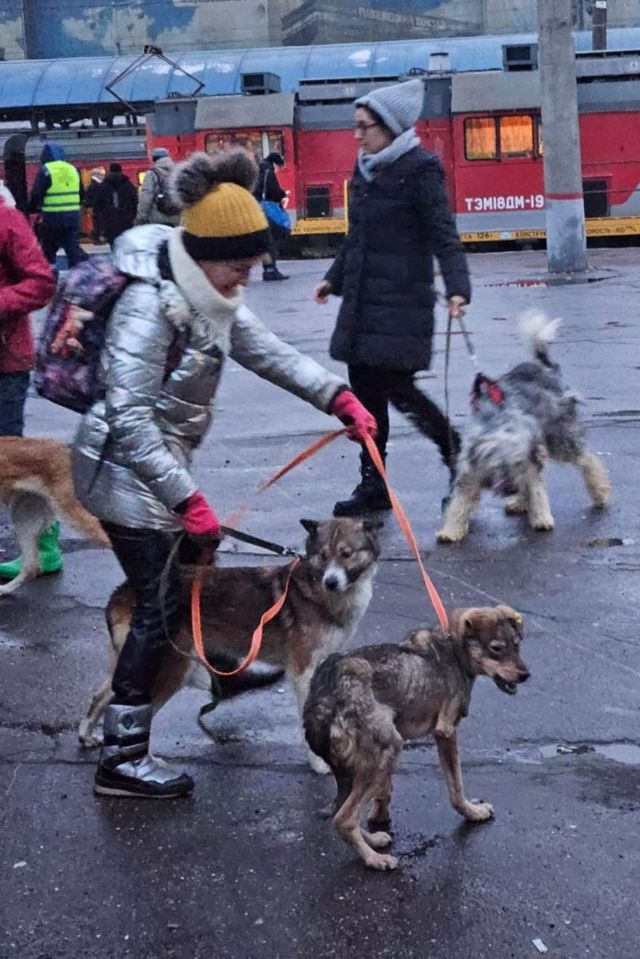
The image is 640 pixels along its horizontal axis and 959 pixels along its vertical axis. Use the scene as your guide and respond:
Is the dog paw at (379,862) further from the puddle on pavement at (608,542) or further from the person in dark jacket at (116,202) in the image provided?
the person in dark jacket at (116,202)

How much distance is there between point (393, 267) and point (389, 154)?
1.89 feet

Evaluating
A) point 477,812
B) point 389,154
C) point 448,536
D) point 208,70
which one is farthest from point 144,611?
point 208,70

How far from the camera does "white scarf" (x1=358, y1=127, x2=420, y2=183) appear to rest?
21.5 feet

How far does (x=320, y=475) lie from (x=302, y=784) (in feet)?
13.3

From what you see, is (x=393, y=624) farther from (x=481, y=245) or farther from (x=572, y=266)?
(x=481, y=245)

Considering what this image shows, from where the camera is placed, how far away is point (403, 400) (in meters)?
6.95

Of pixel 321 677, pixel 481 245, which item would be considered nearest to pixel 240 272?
pixel 321 677

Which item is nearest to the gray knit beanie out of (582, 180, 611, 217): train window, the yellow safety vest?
the yellow safety vest

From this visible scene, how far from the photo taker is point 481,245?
1098 inches

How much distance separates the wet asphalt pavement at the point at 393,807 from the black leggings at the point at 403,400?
0.45m

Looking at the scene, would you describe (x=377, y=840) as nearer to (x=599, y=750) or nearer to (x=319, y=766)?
(x=319, y=766)

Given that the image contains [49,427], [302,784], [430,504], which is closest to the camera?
[302,784]

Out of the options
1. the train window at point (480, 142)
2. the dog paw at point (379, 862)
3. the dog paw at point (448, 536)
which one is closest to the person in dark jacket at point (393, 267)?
the dog paw at point (448, 536)

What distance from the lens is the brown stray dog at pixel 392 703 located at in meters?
3.49
